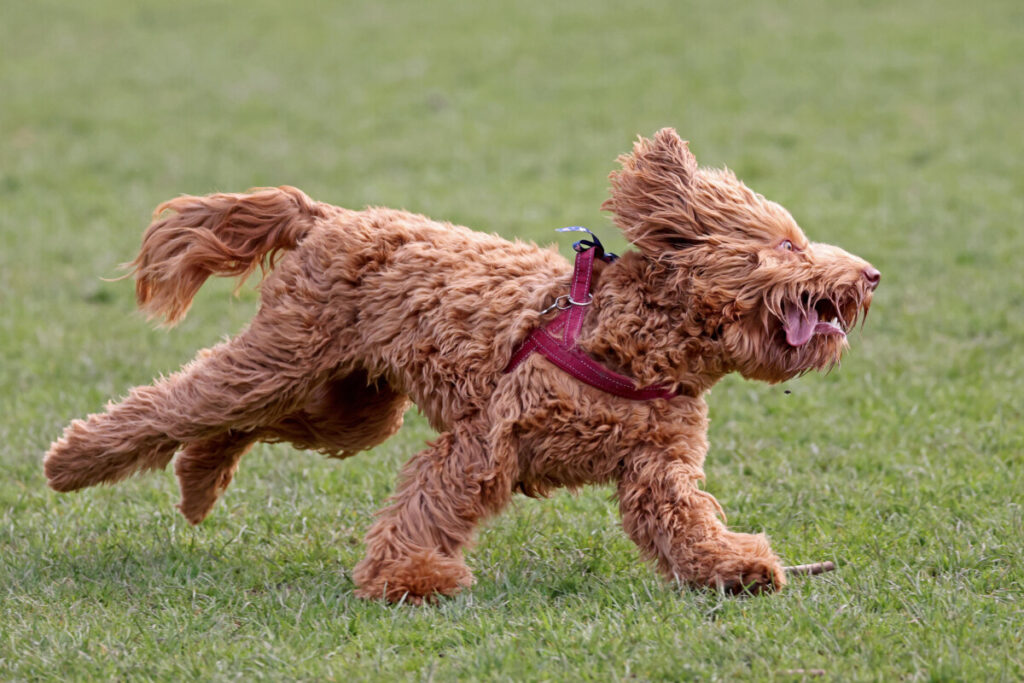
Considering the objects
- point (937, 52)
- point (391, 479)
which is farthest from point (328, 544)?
point (937, 52)

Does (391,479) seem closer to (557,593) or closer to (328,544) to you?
(328,544)

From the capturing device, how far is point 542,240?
10.5 m

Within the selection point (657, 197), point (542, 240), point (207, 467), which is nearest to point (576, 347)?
point (657, 197)

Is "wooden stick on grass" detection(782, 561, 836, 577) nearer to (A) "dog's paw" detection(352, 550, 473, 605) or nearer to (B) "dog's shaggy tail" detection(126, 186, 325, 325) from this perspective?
(A) "dog's paw" detection(352, 550, 473, 605)

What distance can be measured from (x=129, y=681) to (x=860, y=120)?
11792 millimetres

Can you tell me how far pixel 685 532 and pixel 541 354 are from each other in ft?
2.46

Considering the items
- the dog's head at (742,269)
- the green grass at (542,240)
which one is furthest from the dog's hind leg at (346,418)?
the dog's head at (742,269)

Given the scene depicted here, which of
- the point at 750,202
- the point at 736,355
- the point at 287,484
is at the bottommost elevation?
the point at 287,484

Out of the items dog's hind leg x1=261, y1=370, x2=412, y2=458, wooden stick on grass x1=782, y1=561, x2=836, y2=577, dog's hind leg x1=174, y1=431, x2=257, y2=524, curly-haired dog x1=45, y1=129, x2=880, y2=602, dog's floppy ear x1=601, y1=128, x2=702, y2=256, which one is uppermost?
dog's floppy ear x1=601, y1=128, x2=702, y2=256

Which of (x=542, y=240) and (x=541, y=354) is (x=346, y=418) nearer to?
(x=541, y=354)

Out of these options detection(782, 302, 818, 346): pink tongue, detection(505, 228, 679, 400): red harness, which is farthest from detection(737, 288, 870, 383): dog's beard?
detection(505, 228, 679, 400): red harness

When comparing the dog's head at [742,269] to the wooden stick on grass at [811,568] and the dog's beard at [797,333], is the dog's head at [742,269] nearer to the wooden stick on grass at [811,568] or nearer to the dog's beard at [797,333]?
the dog's beard at [797,333]

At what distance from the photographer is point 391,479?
6.04 metres

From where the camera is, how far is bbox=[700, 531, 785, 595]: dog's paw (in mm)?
4176
